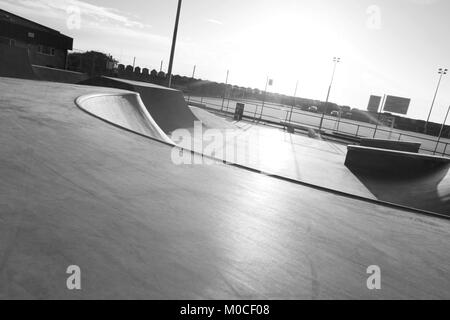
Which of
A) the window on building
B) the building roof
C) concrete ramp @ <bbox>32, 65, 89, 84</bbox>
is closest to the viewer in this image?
concrete ramp @ <bbox>32, 65, 89, 84</bbox>

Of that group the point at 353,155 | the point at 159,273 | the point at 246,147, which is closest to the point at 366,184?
the point at 353,155

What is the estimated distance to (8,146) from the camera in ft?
12.2

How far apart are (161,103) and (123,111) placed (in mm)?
7171

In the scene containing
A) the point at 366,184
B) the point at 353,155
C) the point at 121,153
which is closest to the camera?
the point at 121,153

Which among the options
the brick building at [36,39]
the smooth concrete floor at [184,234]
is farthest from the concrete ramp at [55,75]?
the smooth concrete floor at [184,234]

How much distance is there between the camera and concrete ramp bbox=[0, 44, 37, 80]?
15.8 m

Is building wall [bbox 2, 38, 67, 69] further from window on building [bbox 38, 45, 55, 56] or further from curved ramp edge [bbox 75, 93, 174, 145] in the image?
curved ramp edge [bbox 75, 93, 174, 145]

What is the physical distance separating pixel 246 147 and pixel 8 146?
37.0 feet

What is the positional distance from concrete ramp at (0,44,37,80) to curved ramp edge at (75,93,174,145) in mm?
9152

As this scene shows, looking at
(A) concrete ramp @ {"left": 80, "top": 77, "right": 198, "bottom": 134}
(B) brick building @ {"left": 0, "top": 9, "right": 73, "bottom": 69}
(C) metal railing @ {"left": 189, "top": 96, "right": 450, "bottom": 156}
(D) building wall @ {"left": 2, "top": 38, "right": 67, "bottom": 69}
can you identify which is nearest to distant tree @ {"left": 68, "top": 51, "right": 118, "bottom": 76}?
(D) building wall @ {"left": 2, "top": 38, "right": 67, "bottom": 69}

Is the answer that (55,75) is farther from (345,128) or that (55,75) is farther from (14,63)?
(345,128)

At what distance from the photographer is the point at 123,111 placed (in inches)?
398

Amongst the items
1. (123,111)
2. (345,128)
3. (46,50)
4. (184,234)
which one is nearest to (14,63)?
(123,111)
